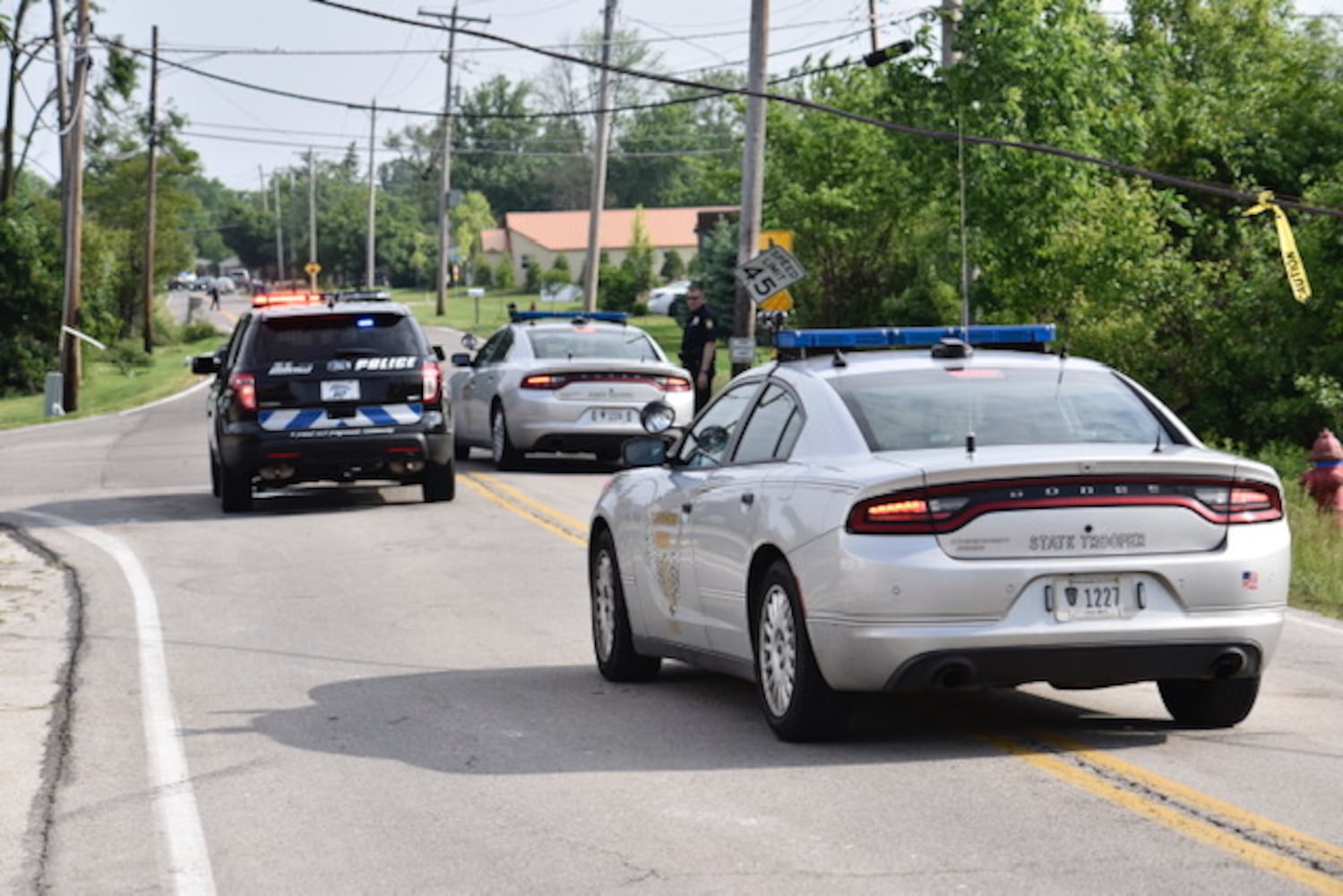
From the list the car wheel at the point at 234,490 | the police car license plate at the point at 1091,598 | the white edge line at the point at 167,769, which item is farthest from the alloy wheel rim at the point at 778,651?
the car wheel at the point at 234,490

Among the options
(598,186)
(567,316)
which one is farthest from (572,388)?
(598,186)

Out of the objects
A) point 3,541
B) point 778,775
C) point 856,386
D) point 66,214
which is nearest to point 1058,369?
point 856,386

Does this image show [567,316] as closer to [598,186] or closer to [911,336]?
[911,336]

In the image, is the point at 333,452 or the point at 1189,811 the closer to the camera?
the point at 1189,811

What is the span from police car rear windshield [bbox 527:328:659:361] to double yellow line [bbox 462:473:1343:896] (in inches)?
593

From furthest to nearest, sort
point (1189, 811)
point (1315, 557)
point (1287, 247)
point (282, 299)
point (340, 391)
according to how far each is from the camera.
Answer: point (282, 299) < point (1287, 247) < point (340, 391) < point (1315, 557) < point (1189, 811)

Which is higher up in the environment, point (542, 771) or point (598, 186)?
point (598, 186)

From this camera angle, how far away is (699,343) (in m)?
27.6

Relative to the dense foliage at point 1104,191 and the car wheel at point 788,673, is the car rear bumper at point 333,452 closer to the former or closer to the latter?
the dense foliage at point 1104,191

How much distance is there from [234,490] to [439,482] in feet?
5.80

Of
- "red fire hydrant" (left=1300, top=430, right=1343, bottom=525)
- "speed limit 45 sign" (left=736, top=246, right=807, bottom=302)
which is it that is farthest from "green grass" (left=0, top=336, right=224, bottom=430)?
"red fire hydrant" (left=1300, top=430, right=1343, bottom=525)

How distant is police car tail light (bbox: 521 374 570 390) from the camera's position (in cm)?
2338

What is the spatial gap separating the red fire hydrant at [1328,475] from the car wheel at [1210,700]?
9.87 metres

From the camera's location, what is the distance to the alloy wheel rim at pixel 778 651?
852cm
